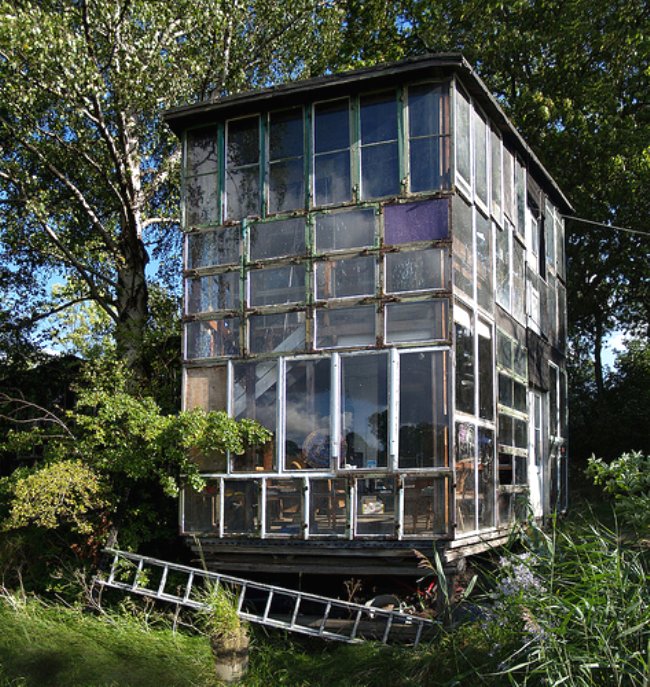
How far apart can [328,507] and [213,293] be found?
345cm

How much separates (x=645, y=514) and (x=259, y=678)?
4.37 meters

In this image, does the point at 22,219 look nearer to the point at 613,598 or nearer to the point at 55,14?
the point at 55,14

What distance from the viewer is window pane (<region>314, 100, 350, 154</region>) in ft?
39.3

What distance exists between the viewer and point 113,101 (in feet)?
49.9

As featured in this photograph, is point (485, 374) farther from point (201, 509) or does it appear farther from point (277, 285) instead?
point (201, 509)

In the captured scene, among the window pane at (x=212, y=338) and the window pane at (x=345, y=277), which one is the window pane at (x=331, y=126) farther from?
the window pane at (x=212, y=338)

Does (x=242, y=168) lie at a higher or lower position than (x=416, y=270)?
higher

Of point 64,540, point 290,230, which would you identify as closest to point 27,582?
point 64,540

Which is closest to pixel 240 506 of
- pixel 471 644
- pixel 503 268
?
pixel 471 644

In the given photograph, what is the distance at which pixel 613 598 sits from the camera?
657cm

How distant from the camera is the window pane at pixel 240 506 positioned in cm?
1156

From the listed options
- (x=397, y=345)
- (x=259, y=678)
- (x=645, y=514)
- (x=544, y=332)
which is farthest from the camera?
(x=544, y=332)

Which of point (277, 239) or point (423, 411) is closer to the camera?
point (423, 411)

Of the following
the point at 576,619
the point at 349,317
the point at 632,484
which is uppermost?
the point at 349,317
